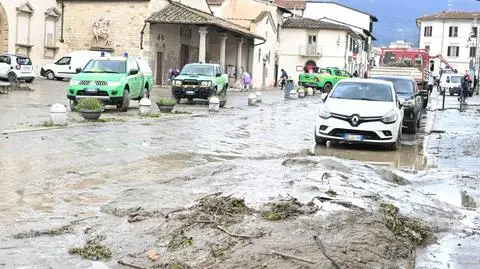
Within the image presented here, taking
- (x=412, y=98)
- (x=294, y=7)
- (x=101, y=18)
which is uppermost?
(x=294, y=7)

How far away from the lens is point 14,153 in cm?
1107

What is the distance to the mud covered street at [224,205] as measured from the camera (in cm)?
532

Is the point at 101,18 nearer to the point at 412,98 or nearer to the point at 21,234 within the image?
the point at 412,98

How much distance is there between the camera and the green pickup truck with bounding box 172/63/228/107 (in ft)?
86.1

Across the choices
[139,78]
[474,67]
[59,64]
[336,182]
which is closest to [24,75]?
[59,64]

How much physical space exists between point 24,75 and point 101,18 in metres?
8.61

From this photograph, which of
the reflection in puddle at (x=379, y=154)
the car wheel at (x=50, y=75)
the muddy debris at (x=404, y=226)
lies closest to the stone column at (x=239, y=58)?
the car wheel at (x=50, y=75)

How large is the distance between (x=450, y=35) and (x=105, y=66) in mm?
85376

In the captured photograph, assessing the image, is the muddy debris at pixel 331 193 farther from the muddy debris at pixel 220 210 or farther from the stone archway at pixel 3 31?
the stone archway at pixel 3 31

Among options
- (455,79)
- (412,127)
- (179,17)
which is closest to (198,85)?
(412,127)

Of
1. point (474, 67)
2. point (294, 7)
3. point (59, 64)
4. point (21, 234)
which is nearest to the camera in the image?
point (21, 234)

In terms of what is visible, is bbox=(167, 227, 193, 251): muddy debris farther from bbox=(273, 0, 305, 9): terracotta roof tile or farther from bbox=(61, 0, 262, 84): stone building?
bbox=(273, 0, 305, 9): terracotta roof tile

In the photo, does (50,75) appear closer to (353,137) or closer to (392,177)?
(353,137)

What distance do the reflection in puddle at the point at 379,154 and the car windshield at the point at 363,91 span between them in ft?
3.51
